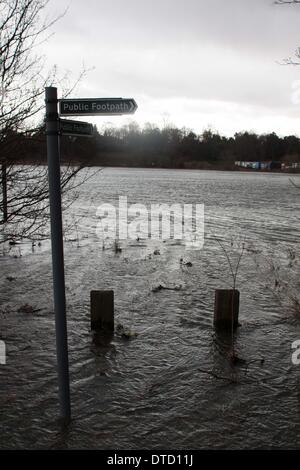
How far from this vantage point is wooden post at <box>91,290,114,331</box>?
7.12 m

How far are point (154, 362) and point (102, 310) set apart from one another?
56.0 inches

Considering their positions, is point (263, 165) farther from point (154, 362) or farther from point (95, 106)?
point (95, 106)

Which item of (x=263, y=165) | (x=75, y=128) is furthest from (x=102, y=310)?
(x=263, y=165)

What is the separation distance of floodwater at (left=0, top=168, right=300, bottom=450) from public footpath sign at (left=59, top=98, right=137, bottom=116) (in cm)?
309

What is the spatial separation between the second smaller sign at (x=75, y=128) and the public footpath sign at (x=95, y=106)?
0.08 meters

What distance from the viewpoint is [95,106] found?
4059 mm

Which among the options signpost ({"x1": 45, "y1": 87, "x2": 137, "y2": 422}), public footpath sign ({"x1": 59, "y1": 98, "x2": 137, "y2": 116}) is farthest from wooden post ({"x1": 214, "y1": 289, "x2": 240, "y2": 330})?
public footpath sign ({"x1": 59, "y1": 98, "x2": 137, "y2": 116})

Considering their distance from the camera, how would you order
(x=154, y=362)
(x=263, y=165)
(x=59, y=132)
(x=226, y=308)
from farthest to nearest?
(x=263, y=165), (x=226, y=308), (x=154, y=362), (x=59, y=132)

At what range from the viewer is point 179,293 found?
377 inches

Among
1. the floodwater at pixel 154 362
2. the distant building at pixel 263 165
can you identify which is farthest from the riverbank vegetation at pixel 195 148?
the floodwater at pixel 154 362

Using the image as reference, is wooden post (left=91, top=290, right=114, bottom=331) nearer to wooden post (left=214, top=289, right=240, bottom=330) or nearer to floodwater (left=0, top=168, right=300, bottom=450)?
floodwater (left=0, top=168, right=300, bottom=450)
